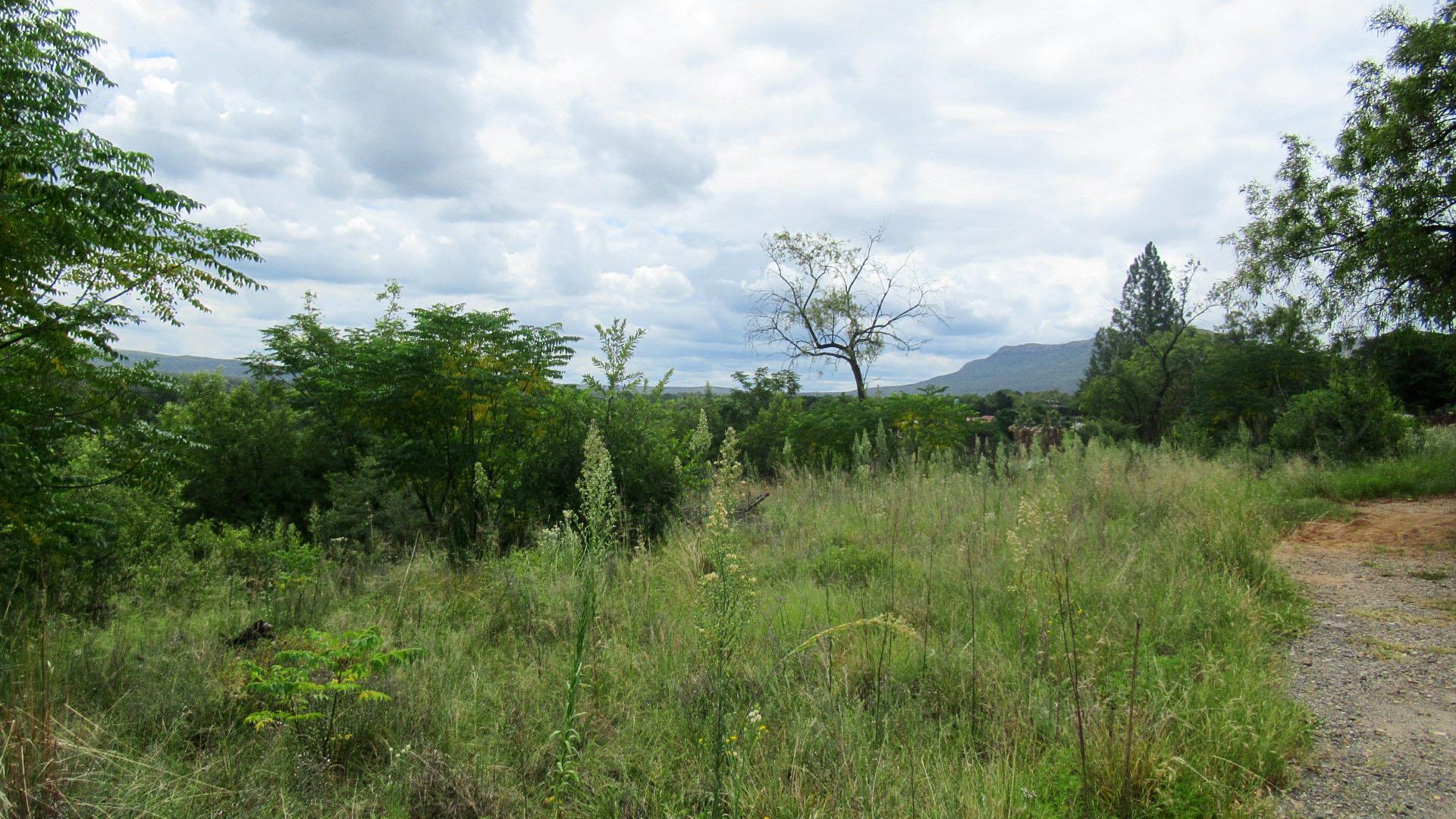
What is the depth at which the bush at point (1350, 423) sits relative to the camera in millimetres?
12648

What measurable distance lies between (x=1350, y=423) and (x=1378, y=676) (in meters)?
12.0

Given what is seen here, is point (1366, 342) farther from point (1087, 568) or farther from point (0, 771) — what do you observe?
point (0, 771)

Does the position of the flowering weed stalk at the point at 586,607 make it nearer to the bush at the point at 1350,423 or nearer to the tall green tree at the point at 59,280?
the tall green tree at the point at 59,280

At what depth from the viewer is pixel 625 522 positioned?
6.61 metres

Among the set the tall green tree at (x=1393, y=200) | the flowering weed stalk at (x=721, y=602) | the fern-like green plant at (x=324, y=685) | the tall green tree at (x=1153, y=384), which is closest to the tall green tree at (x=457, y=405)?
the fern-like green plant at (x=324, y=685)

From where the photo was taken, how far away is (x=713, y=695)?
327 centimetres

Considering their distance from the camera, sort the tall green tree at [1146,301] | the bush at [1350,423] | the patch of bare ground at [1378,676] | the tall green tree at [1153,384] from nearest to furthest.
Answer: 1. the patch of bare ground at [1378,676]
2. the bush at [1350,423]
3. the tall green tree at [1153,384]
4. the tall green tree at [1146,301]

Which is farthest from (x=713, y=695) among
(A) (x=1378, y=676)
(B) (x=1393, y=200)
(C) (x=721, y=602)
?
(B) (x=1393, y=200)

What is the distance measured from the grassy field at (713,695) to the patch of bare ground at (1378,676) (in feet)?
0.60

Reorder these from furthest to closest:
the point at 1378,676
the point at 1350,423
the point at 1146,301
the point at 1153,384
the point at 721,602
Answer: the point at 1146,301 < the point at 1153,384 < the point at 1350,423 < the point at 1378,676 < the point at 721,602

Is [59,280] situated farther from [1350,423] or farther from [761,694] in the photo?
[1350,423]

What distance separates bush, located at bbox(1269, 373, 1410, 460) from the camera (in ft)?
41.5

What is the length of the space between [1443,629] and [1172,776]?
12.6 ft

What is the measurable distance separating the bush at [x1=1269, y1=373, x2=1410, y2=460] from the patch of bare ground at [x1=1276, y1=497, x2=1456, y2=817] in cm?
617
